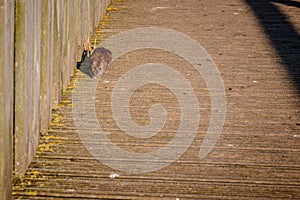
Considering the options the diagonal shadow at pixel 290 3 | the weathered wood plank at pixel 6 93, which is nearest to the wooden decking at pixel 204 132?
the weathered wood plank at pixel 6 93

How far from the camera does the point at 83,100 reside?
5.20 meters

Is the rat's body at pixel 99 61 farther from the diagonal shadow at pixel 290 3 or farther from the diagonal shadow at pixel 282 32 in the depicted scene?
the diagonal shadow at pixel 290 3

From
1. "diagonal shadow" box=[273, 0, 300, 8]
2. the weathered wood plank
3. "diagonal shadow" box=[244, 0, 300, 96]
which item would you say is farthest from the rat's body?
"diagonal shadow" box=[273, 0, 300, 8]

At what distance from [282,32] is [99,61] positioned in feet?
9.96

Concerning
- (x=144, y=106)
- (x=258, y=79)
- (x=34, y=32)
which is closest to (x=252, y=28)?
(x=258, y=79)

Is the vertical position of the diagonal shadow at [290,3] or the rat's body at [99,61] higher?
the rat's body at [99,61]

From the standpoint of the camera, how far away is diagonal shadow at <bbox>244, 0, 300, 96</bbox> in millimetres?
6395

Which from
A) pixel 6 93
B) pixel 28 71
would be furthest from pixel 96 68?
pixel 6 93

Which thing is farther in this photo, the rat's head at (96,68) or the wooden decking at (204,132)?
the rat's head at (96,68)

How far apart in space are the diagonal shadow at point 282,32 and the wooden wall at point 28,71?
2.41 metres

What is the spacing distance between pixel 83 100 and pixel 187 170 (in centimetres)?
157

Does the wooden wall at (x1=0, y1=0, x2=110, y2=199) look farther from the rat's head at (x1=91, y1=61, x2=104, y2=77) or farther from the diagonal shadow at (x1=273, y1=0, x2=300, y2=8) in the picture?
the diagonal shadow at (x1=273, y1=0, x2=300, y2=8)

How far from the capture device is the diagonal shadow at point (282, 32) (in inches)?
252

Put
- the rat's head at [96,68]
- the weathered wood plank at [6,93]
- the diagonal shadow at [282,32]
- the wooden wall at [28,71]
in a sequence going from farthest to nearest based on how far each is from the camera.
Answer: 1. the diagonal shadow at [282,32]
2. the rat's head at [96,68]
3. the wooden wall at [28,71]
4. the weathered wood plank at [6,93]
